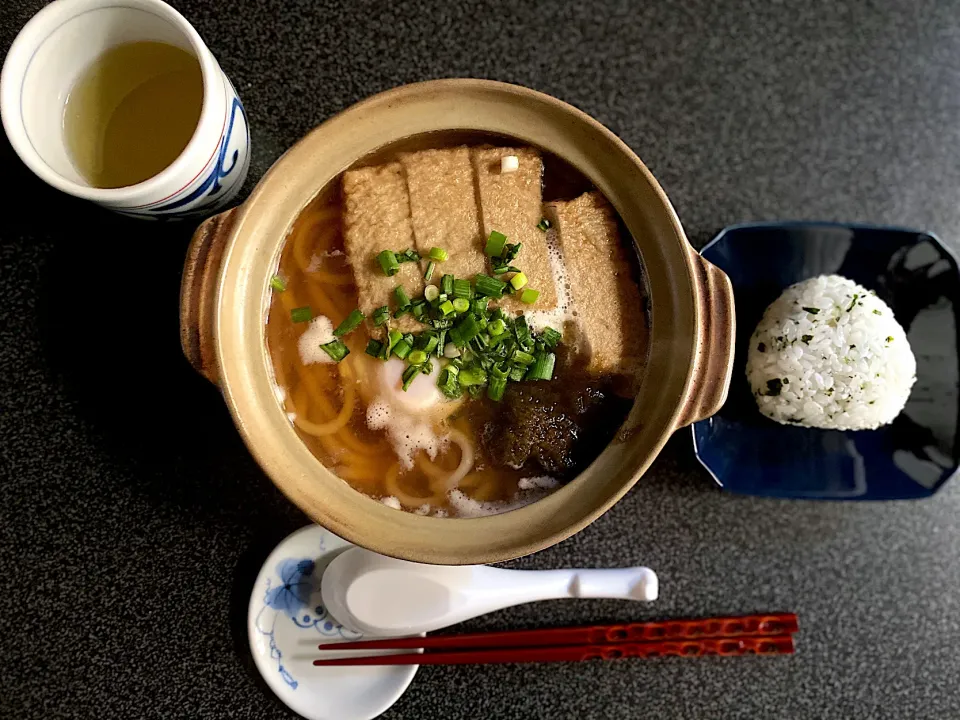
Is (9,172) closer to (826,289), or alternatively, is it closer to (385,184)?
(385,184)

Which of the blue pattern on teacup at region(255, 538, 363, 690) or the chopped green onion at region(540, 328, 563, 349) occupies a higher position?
the chopped green onion at region(540, 328, 563, 349)

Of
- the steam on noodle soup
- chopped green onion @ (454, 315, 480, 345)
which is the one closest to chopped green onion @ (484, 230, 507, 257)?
the steam on noodle soup

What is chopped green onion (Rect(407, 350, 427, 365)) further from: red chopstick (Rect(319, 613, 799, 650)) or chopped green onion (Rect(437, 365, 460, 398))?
red chopstick (Rect(319, 613, 799, 650))

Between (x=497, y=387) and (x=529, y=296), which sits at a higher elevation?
(x=529, y=296)

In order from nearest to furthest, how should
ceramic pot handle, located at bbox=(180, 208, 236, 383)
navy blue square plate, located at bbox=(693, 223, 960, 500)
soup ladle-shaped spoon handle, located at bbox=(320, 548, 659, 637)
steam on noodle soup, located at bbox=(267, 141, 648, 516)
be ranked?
ceramic pot handle, located at bbox=(180, 208, 236, 383) → steam on noodle soup, located at bbox=(267, 141, 648, 516) → soup ladle-shaped spoon handle, located at bbox=(320, 548, 659, 637) → navy blue square plate, located at bbox=(693, 223, 960, 500)

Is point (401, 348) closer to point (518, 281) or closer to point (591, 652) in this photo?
point (518, 281)

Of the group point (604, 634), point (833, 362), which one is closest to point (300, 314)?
point (604, 634)

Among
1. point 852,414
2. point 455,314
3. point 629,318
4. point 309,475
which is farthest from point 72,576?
point 852,414

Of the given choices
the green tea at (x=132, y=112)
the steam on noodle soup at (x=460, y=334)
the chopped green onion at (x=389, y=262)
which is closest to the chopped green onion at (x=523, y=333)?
the steam on noodle soup at (x=460, y=334)
